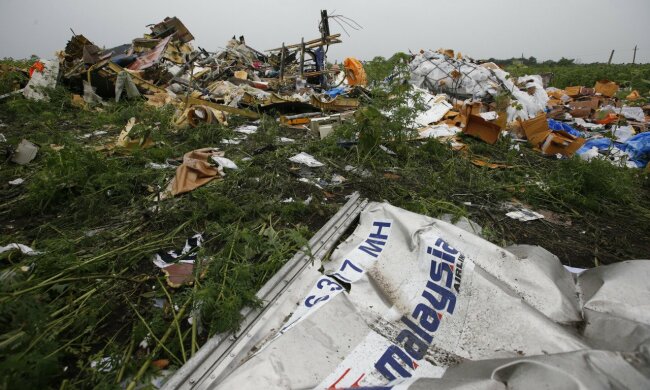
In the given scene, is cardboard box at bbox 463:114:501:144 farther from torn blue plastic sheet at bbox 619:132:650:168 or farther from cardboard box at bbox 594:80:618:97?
cardboard box at bbox 594:80:618:97

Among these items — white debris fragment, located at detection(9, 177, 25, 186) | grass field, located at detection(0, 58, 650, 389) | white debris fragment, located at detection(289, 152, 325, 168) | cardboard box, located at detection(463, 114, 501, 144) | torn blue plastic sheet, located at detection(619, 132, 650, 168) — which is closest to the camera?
grass field, located at detection(0, 58, 650, 389)

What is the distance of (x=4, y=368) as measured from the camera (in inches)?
36.1

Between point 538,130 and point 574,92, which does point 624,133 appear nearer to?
point 538,130

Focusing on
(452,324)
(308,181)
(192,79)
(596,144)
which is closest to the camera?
(452,324)

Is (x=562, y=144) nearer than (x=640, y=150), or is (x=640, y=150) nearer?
(x=640, y=150)

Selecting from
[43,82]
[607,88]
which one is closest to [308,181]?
Answer: [43,82]

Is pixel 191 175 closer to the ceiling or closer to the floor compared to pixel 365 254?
closer to the ceiling

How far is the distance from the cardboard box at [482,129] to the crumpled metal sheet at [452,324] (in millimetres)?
3341

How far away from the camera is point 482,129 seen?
4535 millimetres

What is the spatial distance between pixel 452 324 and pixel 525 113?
251 inches

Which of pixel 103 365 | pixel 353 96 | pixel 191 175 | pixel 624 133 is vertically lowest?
pixel 103 365

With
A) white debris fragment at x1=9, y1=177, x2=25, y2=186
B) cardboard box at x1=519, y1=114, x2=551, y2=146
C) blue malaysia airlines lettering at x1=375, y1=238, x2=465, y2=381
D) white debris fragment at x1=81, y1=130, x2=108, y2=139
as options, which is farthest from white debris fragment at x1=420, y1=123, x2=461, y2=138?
white debris fragment at x1=81, y1=130, x2=108, y2=139

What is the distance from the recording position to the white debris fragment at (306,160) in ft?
Result: 11.3

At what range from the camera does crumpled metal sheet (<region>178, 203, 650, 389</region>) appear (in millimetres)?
985
